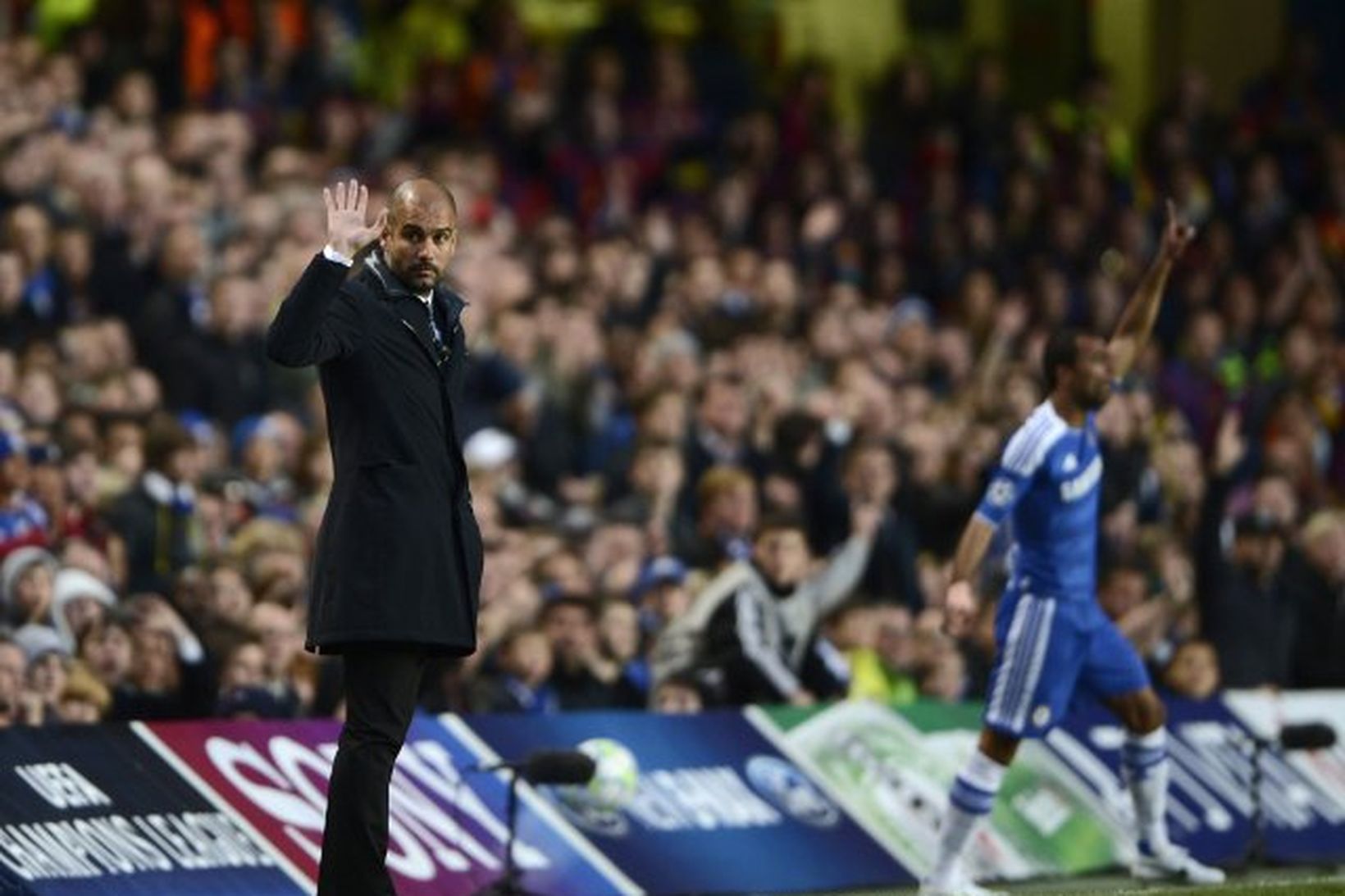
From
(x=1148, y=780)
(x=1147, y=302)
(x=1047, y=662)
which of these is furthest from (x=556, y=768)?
(x=1147, y=302)

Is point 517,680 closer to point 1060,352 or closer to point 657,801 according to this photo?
point 657,801

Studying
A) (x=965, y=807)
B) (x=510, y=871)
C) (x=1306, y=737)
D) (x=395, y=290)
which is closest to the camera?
(x=395, y=290)

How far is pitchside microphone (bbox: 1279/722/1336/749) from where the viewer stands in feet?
45.2

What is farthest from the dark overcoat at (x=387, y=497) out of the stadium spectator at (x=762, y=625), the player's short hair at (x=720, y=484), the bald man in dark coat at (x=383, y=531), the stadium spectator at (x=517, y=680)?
the player's short hair at (x=720, y=484)

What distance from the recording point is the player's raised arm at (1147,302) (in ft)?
42.2

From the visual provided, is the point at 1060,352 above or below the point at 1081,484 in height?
above

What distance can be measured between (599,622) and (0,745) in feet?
14.5

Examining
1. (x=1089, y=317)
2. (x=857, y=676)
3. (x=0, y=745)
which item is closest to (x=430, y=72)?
(x=1089, y=317)

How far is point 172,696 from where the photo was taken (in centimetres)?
1290

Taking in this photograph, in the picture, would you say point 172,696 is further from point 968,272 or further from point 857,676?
point 968,272

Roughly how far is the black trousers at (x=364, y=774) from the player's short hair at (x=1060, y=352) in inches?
151

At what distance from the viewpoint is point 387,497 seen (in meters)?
9.35

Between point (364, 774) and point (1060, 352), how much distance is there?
13.5 ft

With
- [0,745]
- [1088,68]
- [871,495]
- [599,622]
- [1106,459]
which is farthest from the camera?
[1088,68]
